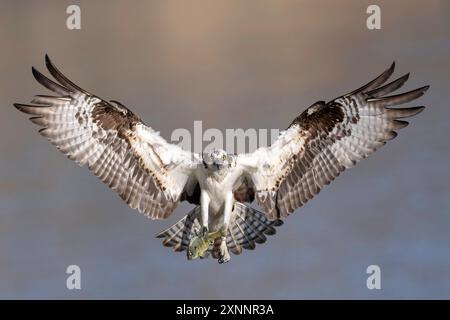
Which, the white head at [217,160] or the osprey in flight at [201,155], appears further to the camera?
the osprey in flight at [201,155]

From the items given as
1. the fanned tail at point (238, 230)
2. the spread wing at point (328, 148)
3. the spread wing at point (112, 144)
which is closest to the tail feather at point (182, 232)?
the fanned tail at point (238, 230)

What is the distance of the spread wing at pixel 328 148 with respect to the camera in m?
5.82

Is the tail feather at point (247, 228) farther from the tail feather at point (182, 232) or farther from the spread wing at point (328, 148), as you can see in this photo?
the tail feather at point (182, 232)

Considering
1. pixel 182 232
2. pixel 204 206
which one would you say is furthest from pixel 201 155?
pixel 182 232

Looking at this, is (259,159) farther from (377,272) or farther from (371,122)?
(377,272)

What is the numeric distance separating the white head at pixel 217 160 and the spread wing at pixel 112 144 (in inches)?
9.5

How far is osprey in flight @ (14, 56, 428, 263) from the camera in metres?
5.77

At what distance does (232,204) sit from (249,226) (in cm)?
31

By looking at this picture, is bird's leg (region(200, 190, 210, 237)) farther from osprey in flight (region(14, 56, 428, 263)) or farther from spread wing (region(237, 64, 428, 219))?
spread wing (region(237, 64, 428, 219))

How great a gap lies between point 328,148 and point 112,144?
1.25 metres

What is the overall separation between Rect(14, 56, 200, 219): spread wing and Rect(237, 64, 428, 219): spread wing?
459 mm

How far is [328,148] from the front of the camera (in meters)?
5.86

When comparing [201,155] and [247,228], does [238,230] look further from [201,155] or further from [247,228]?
[201,155]

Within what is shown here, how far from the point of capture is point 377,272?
6.20 metres
